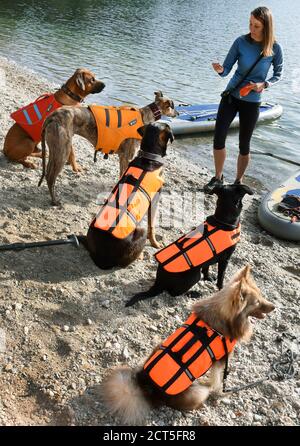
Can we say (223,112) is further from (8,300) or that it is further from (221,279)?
(8,300)

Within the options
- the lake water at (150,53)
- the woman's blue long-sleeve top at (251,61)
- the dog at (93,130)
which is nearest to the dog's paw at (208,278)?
the dog at (93,130)

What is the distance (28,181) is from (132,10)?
102ft

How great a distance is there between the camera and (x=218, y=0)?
154 ft

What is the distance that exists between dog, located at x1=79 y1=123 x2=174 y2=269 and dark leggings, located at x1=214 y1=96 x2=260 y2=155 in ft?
6.50

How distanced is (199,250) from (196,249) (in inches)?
1.4

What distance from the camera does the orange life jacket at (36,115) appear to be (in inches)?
257

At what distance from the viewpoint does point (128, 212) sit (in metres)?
4.62

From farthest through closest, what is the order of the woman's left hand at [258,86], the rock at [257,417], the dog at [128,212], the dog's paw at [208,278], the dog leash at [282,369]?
the woman's left hand at [258,86] → the dog's paw at [208,278] → the dog at [128,212] → the dog leash at [282,369] → the rock at [257,417]

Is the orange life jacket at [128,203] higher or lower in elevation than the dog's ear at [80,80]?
lower

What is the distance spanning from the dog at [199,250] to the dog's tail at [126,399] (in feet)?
4.06

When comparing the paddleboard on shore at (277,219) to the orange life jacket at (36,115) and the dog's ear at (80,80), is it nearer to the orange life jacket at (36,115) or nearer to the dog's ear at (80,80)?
the dog's ear at (80,80)

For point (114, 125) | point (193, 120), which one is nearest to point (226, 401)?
point (114, 125)

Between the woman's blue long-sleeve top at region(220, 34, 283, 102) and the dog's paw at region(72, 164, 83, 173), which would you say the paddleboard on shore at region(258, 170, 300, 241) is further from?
the dog's paw at region(72, 164, 83, 173)

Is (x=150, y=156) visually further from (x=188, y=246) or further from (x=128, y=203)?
(x=188, y=246)
